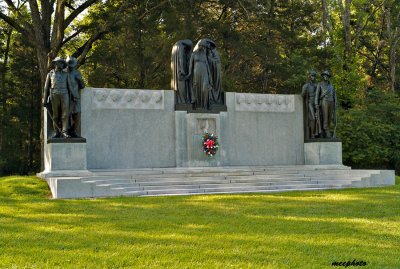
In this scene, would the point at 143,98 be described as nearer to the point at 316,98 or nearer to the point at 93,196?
the point at 93,196

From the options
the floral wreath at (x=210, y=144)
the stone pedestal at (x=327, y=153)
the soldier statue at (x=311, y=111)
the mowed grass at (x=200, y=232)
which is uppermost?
the soldier statue at (x=311, y=111)

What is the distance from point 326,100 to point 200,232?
1118 cm

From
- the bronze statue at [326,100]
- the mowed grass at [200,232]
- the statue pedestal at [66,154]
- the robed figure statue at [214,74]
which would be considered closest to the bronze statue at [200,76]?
Answer: the robed figure statue at [214,74]

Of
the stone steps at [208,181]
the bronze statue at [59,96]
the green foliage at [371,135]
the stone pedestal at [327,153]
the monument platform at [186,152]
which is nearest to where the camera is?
the stone steps at [208,181]

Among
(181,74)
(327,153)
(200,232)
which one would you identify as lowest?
(200,232)

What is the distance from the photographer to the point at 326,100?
55.0 feet

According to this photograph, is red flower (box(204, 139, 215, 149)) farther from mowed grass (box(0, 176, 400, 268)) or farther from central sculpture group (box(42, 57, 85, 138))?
mowed grass (box(0, 176, 400, 268))

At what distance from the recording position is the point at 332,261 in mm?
5098

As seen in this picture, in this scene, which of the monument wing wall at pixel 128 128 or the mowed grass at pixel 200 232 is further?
the monument wing wall at pixel 128 128

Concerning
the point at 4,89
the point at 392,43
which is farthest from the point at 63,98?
the point at 392,43

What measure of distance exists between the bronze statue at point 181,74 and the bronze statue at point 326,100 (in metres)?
4.52

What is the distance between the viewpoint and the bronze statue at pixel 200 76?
51.1ft

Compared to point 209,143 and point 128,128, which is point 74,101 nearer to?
point 128,128

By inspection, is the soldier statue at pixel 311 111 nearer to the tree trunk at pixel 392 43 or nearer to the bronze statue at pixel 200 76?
the bronze statue at pixel 200 76
